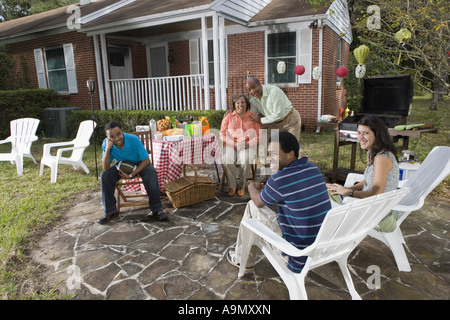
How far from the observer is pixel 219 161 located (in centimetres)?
518

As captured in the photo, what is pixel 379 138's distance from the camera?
2635mm

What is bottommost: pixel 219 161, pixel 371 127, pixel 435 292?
pixel 435 292

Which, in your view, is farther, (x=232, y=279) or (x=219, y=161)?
(x=219, y=161)

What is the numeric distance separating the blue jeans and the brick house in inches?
175

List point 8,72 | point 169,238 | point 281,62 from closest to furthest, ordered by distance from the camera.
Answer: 1. point 169,238
2. point 281,62
3. point 8,72

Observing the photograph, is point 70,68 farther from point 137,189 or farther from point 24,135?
point 137,189

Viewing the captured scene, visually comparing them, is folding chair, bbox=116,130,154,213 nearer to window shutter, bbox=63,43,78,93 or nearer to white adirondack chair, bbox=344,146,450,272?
white adirondack chair, bbox=344,146,450,272

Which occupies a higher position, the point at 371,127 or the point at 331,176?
the point at 371,127

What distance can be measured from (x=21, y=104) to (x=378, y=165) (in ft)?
36.8

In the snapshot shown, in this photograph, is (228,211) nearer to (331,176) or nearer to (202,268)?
(202,268)

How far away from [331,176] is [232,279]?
10.3 ft

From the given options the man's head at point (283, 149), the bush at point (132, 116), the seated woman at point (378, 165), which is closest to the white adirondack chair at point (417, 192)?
the seated woman at point (378, 165)
